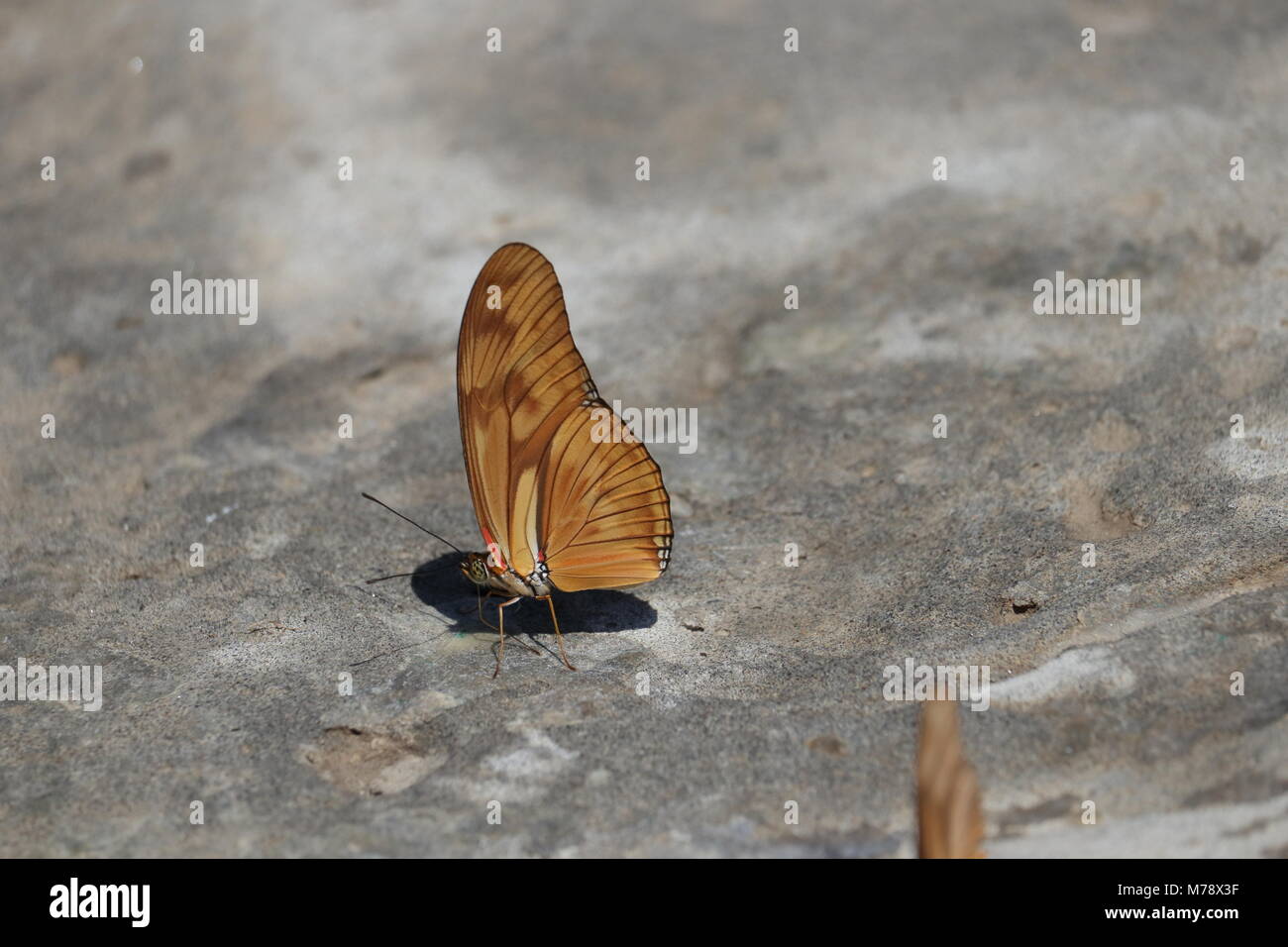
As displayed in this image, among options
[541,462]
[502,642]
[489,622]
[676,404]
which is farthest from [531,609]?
[676,404]

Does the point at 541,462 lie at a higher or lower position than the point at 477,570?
higher

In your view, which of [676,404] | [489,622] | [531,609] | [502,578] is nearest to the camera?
[502,578]

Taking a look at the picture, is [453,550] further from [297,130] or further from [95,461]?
[297,130]

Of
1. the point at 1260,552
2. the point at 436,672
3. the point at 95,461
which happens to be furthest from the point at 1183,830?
the point at 95,461

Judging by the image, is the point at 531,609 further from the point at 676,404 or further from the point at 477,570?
the point at 676,404

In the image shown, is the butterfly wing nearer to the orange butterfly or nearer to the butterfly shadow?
the orange butterfly

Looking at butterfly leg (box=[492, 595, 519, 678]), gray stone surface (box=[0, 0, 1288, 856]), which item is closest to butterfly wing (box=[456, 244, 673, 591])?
butterfly leg (box=[492, 595, 519, 678])

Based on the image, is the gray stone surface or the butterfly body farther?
the butterfly body
